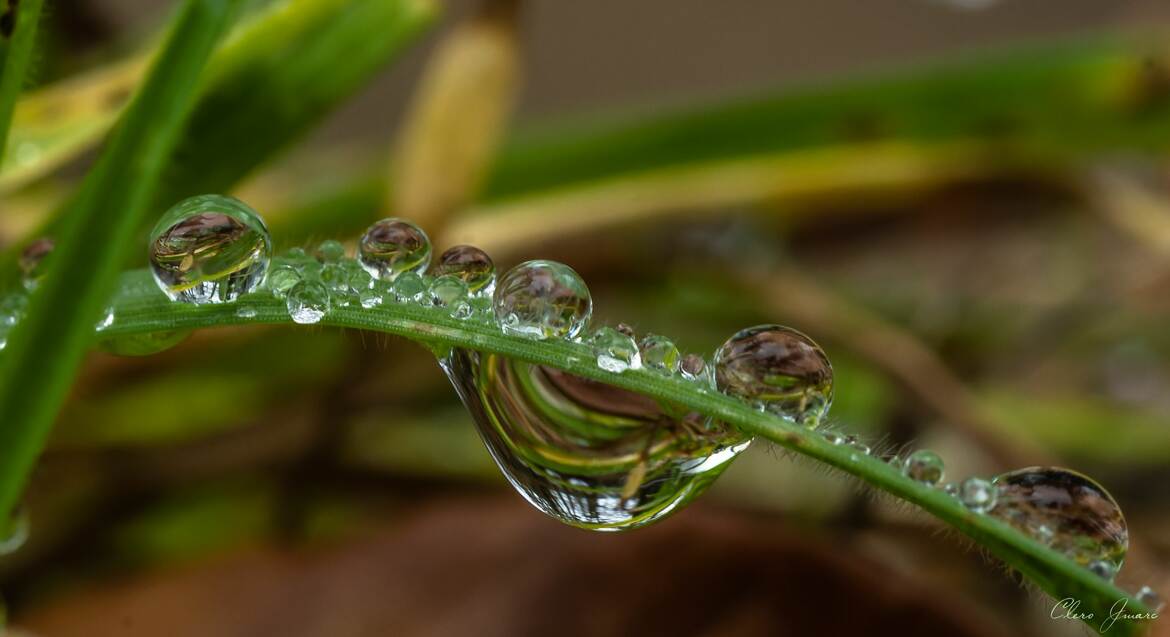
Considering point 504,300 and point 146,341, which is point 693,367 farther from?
point 146,341

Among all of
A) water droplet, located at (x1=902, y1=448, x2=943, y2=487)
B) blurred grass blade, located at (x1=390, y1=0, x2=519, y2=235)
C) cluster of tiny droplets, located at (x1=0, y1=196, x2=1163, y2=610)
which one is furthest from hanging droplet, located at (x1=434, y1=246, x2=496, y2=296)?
blurred grass blade, located at (x1=390, y1=0, x2=519, y2=235)

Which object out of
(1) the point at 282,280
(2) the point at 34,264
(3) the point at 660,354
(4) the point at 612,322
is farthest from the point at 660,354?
(4) the point at 612,322

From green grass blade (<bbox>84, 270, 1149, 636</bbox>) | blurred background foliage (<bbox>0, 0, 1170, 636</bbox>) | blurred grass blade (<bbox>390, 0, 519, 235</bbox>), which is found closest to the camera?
green grass blade (<bbox>84, 270, 1149, 636</bbox>)

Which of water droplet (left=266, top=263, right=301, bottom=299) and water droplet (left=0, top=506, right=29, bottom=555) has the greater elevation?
water droplet (left=266, top=263, right=301, bottom=299)

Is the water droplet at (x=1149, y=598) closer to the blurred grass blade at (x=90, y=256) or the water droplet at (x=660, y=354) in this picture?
the water droplet at (x=660, y=354)

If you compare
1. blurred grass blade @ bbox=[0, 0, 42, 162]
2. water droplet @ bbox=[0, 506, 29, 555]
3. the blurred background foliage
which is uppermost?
blurred grass blade @ bbox=[0, 0, 42, 162]

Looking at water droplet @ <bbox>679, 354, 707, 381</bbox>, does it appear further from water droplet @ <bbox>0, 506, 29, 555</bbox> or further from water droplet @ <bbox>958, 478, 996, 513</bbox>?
water droplet @ <bbox>0, 506, 29, 555</bbox>

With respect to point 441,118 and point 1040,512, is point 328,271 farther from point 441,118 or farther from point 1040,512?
point 441,118
